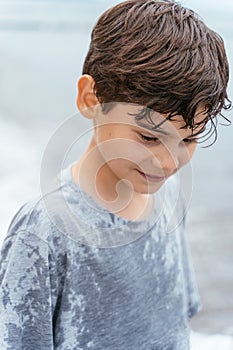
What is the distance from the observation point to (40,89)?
401cm

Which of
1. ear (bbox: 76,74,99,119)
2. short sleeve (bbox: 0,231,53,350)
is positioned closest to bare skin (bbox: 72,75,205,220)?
ear (bbox: 76,74,99,119)

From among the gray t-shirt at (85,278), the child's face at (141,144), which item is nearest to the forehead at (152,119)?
the child's face at (141,144)

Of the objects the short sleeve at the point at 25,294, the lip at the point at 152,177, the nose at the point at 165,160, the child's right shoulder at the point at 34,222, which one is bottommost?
the short sleeve at the point at 25,294

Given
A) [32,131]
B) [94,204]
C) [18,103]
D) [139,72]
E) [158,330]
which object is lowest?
[158,330]

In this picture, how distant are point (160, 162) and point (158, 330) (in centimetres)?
34

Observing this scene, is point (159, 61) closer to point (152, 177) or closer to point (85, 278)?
point (152, 177)

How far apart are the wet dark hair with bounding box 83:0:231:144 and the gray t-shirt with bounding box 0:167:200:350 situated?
0.19 m

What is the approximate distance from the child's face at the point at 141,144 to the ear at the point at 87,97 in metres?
0.02

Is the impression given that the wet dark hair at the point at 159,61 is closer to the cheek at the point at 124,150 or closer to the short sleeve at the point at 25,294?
the cheek at the point at 124,150

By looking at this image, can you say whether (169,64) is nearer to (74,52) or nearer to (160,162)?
(160,162)

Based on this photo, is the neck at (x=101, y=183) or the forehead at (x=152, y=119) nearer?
the forehead at (x=152, y=119)

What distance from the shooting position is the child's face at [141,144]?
0.93 metres

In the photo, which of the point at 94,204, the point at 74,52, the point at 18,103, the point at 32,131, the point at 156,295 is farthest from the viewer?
the point at 74,52

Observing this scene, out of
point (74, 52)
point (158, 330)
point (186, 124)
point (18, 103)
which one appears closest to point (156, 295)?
point (158, 330)
